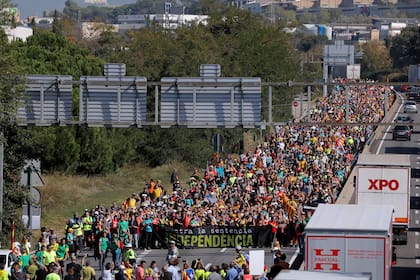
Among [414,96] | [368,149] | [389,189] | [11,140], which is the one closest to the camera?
[11,140]

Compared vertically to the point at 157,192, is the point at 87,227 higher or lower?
lower

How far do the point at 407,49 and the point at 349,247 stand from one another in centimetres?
16457

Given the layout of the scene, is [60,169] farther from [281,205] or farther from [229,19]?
[229,19]

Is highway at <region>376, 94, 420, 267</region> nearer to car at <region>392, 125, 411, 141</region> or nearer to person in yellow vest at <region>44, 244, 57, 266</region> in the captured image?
car at <region>392, 125, 411, 141</region>

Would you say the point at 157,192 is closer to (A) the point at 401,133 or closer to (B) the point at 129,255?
(B) the point at 129,255

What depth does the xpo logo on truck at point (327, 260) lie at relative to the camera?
2615 centimetres

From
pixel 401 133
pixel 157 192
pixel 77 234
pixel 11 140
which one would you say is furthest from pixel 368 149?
pixel 77 234

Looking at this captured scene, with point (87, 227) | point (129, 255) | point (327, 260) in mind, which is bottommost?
point (87, 227)

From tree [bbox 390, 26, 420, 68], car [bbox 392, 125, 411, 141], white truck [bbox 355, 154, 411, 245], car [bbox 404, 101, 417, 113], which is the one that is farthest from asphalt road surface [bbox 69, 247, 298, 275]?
tree [bbox 390, 26, 420, 68]

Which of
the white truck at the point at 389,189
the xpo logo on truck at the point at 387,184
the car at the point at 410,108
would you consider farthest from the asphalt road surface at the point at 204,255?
the car at the point at 410,108

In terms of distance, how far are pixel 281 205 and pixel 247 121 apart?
4.70m

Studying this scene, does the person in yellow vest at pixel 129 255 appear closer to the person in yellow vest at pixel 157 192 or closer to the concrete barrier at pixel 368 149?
the person in yellow vest at pixel 157 192

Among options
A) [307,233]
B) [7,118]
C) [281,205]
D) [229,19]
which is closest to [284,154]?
[281,205]

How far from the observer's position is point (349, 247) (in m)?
26.0
